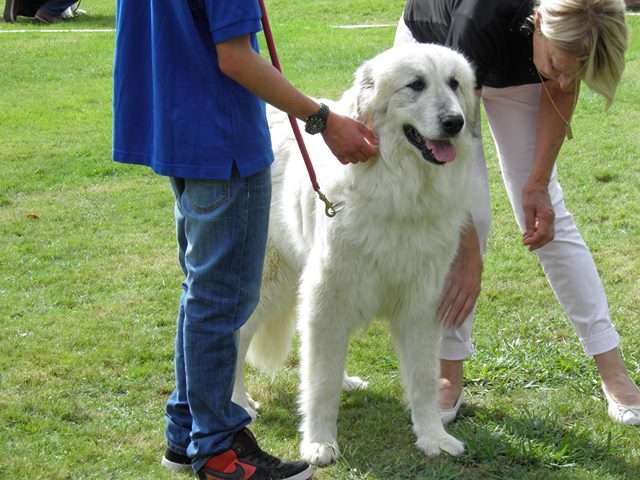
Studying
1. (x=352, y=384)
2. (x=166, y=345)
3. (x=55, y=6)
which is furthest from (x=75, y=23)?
(x=352, y=384)

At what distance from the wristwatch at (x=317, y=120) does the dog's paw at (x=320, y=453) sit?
135 centimetres

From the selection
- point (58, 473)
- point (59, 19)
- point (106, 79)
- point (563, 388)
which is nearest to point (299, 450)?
point (58, 473)

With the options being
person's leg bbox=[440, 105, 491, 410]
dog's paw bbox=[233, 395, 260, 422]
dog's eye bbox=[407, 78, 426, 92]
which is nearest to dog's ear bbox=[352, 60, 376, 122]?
dog's eye bbox=[407, 78, 426, 92]

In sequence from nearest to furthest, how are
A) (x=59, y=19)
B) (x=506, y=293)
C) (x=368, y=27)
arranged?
(x=506, y=293)
(x=368, y=27)
(x=59, y=19)

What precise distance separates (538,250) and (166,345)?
1.90m

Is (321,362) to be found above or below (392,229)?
below

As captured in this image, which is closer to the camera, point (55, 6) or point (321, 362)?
point (321, 362)

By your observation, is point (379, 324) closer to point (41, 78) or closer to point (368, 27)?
point (41, 78)

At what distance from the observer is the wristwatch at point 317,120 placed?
9.16ft

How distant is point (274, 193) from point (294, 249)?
0.99ft

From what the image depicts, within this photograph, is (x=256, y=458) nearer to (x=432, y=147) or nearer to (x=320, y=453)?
(x=320, y=453)

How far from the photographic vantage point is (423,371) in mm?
3648

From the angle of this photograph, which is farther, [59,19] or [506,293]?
[59,19]

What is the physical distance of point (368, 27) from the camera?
53.6 feet
